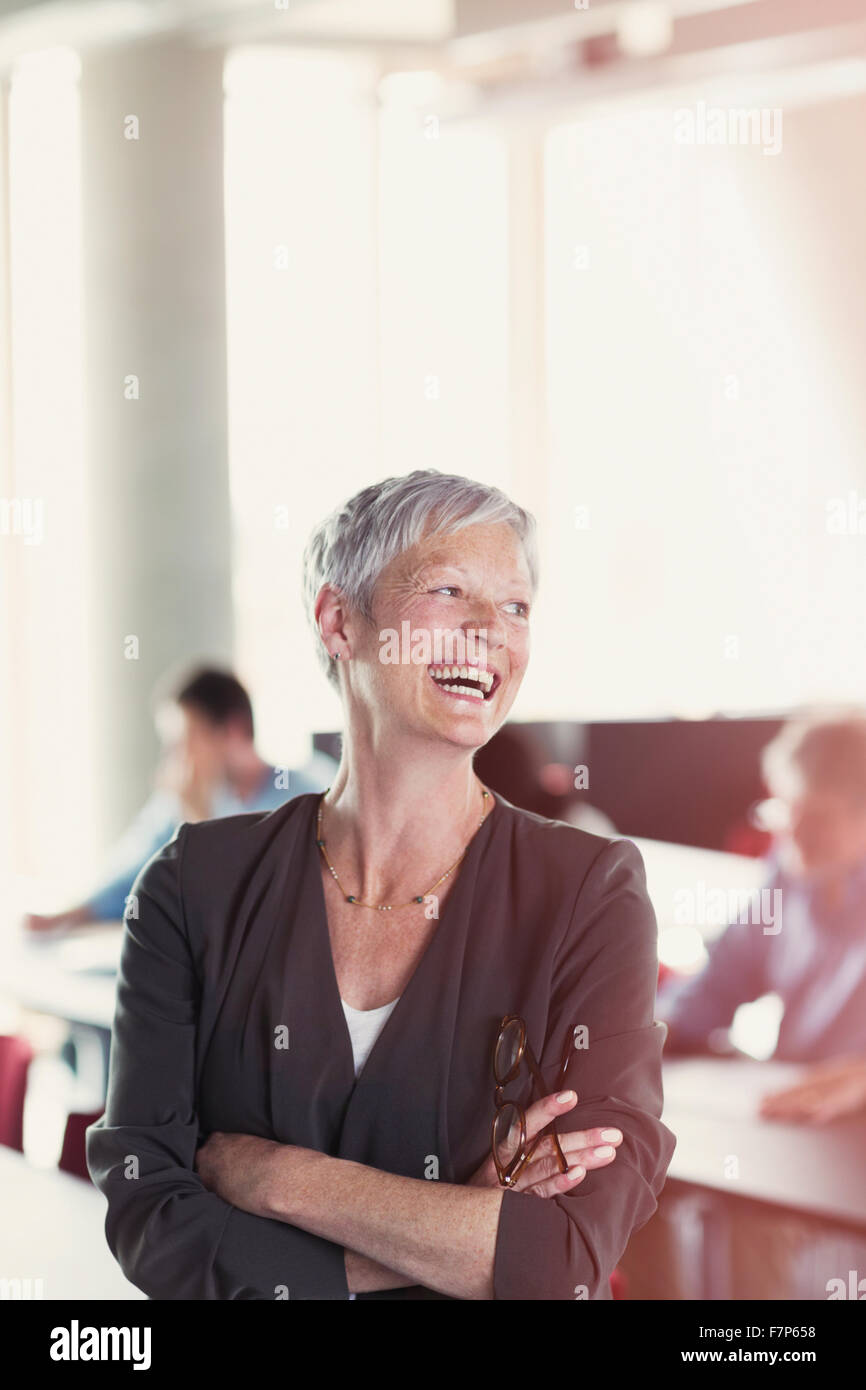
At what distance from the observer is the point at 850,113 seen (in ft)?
15.9

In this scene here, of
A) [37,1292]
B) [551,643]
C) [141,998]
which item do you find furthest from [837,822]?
[551,643]

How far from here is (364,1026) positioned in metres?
1.44

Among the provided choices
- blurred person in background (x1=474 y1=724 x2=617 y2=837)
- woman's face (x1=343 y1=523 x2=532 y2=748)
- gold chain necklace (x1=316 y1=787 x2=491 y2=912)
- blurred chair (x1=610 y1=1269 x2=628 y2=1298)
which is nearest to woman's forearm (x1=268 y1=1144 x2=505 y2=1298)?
gold chain necklace (x1=316 y1=787 x2=491 y2=912)

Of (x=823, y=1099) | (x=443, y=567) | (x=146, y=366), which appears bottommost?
(x=823, y=1099)

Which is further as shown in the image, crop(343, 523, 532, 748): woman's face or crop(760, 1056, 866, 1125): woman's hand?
crop(760, 1056, 866, 1125): woman's hand

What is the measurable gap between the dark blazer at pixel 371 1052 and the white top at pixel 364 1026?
2 centimetres

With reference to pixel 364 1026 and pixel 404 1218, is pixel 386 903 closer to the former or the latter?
pixel 364 1026

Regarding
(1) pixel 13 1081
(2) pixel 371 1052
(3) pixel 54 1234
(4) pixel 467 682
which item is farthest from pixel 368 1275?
(1) pixel 13 1081

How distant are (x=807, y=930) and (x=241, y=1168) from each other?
1.63 meters

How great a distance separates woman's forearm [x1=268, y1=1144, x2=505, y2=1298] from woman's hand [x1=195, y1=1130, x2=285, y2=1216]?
0.05 feet

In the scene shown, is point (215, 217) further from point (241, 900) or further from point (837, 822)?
point (241, 900)

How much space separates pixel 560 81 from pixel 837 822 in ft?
10.3

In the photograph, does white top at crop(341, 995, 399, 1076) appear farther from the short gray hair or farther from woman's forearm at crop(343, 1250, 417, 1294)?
the short gray hair

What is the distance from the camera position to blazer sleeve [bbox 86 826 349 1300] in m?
1.37
